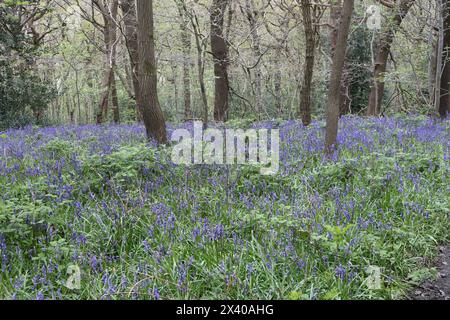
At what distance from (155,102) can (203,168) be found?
7.85 ft

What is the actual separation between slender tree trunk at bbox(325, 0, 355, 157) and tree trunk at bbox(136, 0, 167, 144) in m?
3.18

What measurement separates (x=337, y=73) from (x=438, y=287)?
3.94 metres

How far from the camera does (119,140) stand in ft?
27.8

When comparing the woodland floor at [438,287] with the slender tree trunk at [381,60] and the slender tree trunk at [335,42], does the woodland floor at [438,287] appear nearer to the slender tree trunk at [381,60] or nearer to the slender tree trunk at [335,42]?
the slender tree trunk at [335,42]

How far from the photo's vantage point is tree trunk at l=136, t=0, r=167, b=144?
272 inches

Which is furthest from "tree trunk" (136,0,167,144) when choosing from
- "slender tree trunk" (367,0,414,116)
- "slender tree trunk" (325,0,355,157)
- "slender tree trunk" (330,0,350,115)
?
"slender tree trunk" (367,0,414,116)

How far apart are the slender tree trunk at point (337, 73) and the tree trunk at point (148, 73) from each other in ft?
10.4

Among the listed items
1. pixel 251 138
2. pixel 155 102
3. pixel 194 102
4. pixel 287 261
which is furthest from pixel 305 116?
pixel 194 102

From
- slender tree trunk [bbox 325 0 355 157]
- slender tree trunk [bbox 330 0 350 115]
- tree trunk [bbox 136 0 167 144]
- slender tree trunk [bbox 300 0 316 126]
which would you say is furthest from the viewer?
slender tree trunk [bbox 330 0 350 115]

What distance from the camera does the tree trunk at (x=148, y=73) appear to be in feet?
22.7

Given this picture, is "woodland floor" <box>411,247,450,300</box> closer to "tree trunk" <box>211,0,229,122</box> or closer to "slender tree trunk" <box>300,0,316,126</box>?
"slender tree trunk" <box>300,0,316,126</box>

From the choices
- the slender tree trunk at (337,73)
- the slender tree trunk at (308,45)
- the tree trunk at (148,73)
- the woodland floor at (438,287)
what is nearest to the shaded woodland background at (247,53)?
the slender tree trunk at (308,45)

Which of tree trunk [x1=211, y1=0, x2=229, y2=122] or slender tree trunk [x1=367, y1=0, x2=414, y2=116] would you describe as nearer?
tree trunk [x1=211, y1=0, x2=229, y2=122]
